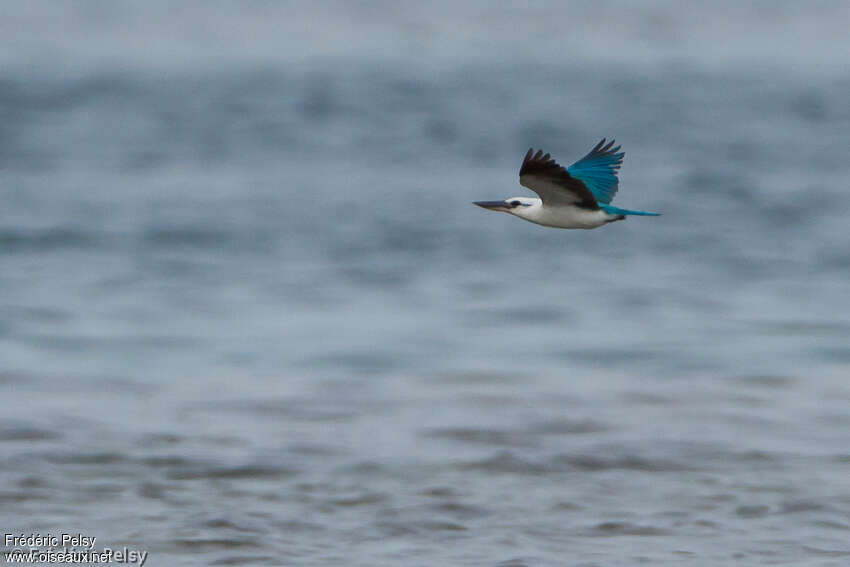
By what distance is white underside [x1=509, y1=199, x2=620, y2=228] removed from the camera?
21.2 feet

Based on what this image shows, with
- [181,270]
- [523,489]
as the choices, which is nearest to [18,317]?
[181,270]

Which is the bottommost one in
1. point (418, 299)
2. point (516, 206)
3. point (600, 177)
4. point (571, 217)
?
point (571, 217)

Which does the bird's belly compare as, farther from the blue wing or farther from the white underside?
the blue wing

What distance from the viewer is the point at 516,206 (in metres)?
7.04

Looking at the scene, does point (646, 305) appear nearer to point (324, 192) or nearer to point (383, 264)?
point (383, 264)

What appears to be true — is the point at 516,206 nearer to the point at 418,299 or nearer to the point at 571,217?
the point at 571,217

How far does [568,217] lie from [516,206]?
538 mm

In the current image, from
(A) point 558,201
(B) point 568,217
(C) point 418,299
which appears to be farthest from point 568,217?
(C) point 418,299

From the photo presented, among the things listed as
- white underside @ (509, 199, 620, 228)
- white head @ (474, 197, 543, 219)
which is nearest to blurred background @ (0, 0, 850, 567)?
white head @ (474, 197, 543, 219)

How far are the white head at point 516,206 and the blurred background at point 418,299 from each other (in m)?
2.01

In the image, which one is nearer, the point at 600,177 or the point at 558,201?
the point at 558,201

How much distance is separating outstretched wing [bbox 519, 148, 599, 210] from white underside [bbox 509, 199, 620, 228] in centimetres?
4

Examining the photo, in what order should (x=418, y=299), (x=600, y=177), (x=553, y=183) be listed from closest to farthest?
1. (x=553, y=183)
2. (x=600, y=177)
3. (x=418, y=299)

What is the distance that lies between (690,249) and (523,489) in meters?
7.82
